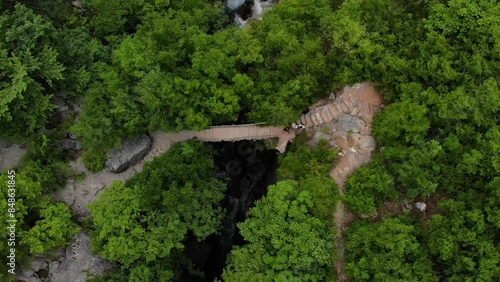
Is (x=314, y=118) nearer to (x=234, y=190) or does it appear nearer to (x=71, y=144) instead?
(x=234, y=190)

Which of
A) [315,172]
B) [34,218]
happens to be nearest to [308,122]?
[315,172]

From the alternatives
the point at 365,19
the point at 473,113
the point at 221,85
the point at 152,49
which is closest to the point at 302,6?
the point at 365,19

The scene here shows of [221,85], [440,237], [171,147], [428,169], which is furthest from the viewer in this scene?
[171,147]

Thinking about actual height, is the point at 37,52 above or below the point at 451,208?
above

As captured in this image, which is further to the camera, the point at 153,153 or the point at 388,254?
the point at 153,153

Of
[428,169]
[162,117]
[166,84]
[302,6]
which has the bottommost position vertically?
[428,169]

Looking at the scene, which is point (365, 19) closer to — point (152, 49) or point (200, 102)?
point (200, 102)
